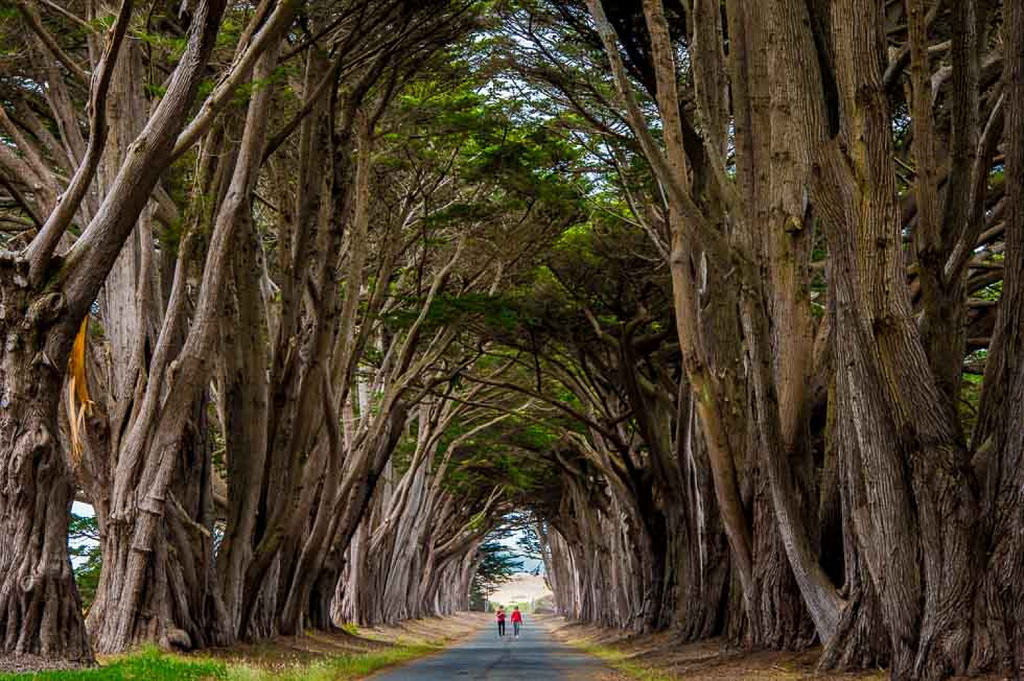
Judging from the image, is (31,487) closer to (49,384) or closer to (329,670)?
(49,384)

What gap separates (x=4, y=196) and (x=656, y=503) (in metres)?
15.3

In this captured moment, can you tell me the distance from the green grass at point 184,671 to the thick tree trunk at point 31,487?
57cm

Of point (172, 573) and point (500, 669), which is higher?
point (172, 573)

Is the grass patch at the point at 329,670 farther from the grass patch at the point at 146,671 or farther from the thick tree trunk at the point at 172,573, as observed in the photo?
the thick tree trunk at the point at 172,573

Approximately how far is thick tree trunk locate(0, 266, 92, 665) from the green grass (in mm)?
575

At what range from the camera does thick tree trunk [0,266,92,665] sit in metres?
9.97

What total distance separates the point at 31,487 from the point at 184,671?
2.17 metres

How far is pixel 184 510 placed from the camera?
14977mm

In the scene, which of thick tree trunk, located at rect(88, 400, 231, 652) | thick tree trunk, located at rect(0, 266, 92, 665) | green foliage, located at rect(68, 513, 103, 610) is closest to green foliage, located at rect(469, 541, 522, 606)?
green foliage, located at rect(68, 513, 103, 610)

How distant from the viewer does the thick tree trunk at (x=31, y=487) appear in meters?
9.97

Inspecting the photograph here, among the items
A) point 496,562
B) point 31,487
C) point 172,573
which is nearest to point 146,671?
point 31,487

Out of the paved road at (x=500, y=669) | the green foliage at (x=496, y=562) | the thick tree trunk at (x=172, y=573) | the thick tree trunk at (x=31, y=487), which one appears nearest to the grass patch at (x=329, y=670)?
the paved road at (x=500, y=669)

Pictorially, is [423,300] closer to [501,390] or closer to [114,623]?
[501,390]

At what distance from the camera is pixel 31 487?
10148 millimetres
